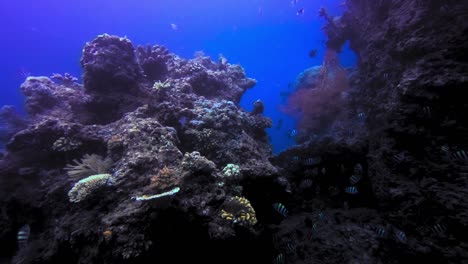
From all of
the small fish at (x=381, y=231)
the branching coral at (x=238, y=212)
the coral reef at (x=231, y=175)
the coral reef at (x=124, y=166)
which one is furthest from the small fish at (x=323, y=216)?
the branching coral at (x=238, y=212)

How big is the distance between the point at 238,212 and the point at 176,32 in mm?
92417

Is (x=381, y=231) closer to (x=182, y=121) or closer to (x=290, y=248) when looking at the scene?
(x=290, y=248)

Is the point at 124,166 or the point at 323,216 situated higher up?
the point at 124,166

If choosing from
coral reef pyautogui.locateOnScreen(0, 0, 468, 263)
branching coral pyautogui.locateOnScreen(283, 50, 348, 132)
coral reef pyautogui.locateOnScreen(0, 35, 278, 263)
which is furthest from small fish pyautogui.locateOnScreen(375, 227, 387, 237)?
branching coral pyautogui.locateOnScreen(283, 50, 348, 132)

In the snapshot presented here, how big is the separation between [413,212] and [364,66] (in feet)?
28.0

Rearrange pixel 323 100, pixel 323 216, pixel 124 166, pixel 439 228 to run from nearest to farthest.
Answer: pixel 439 228 → pixel 124 166 → pixel 323 216 → pixel 323 100

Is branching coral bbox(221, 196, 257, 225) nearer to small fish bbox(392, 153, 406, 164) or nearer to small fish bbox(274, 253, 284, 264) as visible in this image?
small fish bbox(274, 253, 284, 264)

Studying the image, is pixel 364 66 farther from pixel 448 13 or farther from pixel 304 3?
pixel 304 3

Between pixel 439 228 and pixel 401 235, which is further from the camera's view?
pixel 401 235

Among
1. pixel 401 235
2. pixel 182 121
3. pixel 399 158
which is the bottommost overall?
pixel 401 235

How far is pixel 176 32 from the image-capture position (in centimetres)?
8706

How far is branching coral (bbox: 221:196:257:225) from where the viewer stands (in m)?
4.28

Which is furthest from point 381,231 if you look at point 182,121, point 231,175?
point 182,121

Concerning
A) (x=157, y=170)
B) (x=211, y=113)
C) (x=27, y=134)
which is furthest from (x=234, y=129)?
(x=27, y=134)
